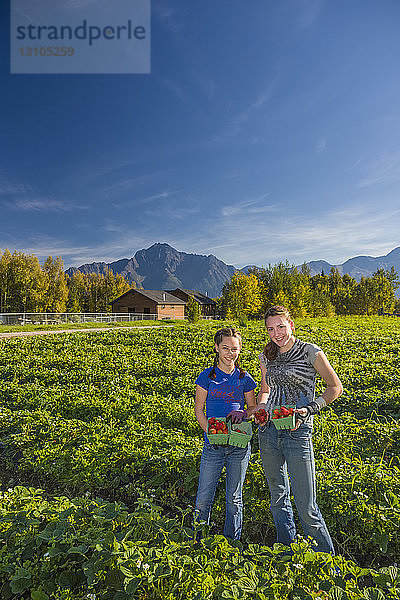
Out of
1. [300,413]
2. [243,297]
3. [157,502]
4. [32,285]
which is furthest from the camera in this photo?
[32,285]

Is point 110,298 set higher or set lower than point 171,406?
higher

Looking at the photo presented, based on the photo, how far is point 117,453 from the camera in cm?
425

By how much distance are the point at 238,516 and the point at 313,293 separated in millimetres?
46070

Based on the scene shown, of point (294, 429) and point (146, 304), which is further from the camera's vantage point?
point (146, 304)

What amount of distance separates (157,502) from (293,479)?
68.9 inches

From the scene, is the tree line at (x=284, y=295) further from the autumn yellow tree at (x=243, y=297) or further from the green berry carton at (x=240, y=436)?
the green berry carton at (x=240, y=436)

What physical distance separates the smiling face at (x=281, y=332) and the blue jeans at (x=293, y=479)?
0.67m

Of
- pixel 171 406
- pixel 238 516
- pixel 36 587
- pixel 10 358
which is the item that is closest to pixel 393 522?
pixel 238 516

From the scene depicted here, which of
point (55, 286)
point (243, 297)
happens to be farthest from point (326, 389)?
point (55, 286)

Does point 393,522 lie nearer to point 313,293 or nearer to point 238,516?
point 238,516

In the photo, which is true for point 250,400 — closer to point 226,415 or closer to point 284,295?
point 226,415

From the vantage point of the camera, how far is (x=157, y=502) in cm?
387

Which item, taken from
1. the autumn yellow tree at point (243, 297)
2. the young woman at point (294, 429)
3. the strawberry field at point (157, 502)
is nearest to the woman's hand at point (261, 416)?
the young woman at point (294, 429)

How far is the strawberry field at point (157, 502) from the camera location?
224cm
